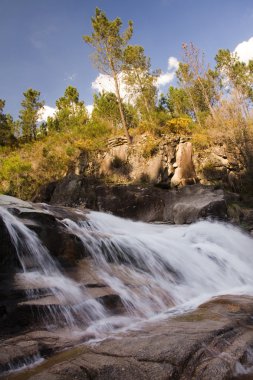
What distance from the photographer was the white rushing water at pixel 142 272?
558 cm

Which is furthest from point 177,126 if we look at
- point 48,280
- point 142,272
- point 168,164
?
point 48,280

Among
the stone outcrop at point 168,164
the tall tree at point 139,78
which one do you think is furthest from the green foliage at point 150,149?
the tall tree at point 139,78

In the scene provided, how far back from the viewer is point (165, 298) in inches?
257

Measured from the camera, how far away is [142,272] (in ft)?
25.4

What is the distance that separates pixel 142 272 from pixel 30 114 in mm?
29212

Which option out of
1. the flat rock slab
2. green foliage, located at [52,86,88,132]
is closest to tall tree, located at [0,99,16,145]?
green foliage, located at [52,86,88,132]

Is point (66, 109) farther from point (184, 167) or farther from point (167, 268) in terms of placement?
point (167, 268)

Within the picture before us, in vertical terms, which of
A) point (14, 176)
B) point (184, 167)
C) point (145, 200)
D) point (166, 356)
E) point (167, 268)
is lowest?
point (167, 268)

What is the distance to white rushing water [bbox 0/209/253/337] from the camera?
5.58 metres

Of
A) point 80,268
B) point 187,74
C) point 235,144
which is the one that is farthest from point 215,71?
→ point 80,268

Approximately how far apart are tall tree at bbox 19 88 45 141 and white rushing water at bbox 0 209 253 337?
2408 centimetres

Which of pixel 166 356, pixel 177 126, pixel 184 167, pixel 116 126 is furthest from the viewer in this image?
pixel 116 126

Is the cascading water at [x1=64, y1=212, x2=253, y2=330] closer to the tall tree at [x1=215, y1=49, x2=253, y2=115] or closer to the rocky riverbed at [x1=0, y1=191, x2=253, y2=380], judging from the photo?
the rocky riverbed at [x1=0, y1=191, x2=253, y2=380]

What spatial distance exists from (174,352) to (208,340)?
20.1 inches
